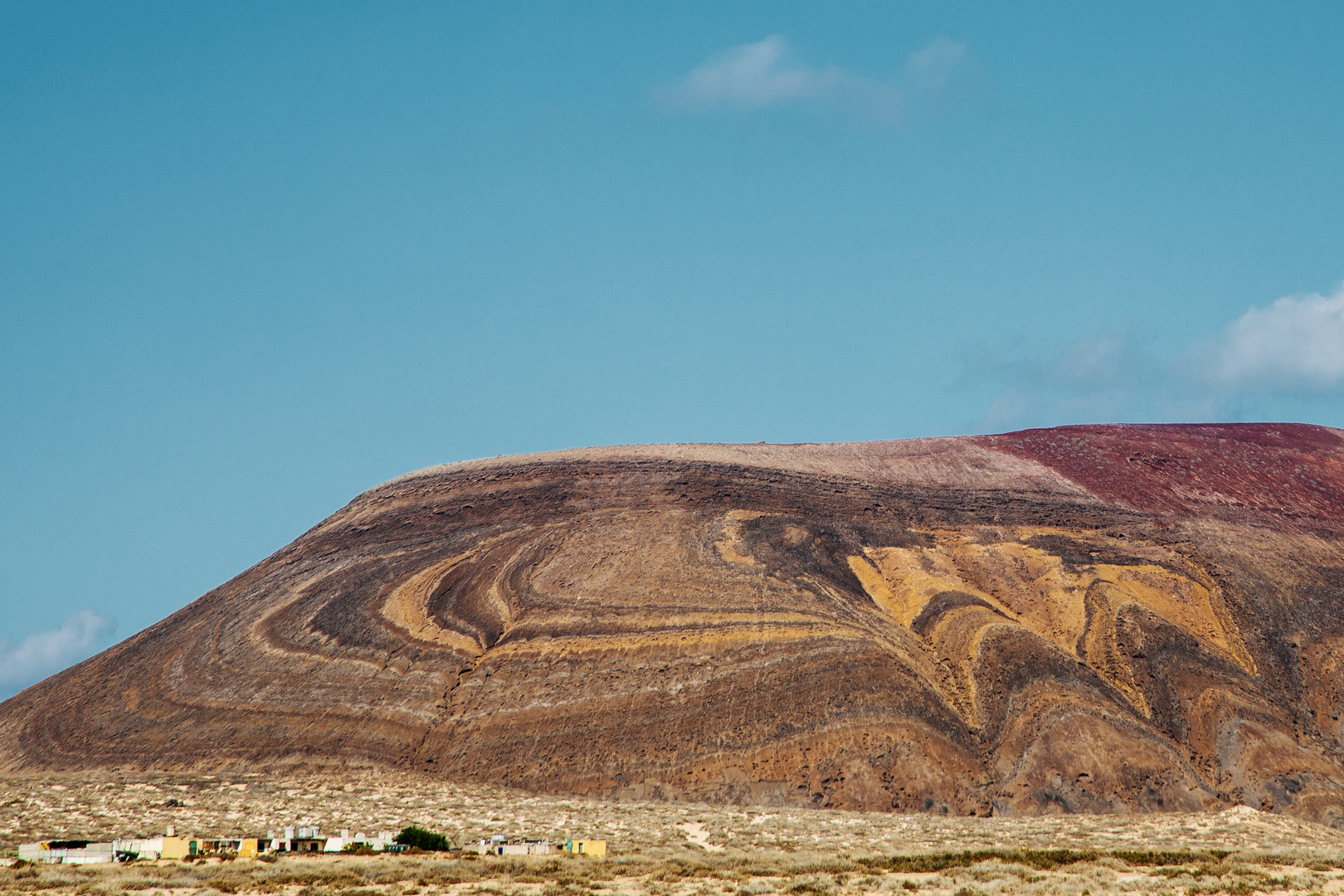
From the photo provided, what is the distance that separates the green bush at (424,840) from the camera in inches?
1189

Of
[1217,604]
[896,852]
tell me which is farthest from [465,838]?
[1217,604]

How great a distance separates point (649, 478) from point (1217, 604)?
25.6 metres

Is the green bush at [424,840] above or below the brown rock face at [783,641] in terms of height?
below

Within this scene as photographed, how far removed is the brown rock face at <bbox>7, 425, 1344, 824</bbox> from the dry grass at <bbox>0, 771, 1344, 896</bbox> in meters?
2.28

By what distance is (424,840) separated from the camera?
99.7 feet


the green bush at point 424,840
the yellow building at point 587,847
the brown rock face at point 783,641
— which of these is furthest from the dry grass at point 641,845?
the brown rock face at point 783,641

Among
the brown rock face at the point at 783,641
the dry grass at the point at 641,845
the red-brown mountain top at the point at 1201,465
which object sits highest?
the red-brown mountain top at the point at 1201,465

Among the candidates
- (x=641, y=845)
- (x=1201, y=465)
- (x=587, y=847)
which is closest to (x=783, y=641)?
(x=641, y=845)

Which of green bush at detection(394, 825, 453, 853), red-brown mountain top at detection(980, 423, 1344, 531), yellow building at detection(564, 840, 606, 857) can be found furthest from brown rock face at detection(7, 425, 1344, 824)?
green bush at detection(394, 825, 453, 853)

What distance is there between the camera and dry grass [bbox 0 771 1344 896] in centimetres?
2567

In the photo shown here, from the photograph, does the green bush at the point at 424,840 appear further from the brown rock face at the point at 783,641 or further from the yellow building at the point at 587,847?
the brown rock face at the point at 783,641

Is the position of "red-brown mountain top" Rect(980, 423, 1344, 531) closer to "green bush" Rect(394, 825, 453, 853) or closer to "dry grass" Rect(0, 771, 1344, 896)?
"dry grass" Rect(0, 771, 1344, 896)

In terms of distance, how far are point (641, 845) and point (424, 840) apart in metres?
5.61

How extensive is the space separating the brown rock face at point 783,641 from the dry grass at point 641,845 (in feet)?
7.49
